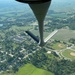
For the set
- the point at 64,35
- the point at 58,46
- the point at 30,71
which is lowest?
the point at 58,46

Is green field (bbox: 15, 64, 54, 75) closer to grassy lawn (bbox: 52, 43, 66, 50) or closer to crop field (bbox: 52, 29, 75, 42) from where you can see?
grassy lawn (bbox: 52, 43, 66, 50)

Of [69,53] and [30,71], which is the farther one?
[69,53]

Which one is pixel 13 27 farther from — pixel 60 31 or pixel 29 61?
pixel 29 61

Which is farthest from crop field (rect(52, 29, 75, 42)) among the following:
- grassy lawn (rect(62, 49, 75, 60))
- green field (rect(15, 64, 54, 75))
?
green field (rect(15, 64, 54, 75))

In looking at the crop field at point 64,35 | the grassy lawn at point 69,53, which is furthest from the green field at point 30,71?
the crop field at point 64,35

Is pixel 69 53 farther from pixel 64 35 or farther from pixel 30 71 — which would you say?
pixel 64 35

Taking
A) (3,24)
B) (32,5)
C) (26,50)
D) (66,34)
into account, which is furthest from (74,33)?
(32,5)

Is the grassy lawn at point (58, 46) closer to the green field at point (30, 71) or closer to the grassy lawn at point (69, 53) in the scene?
the grassy lawn at point (69, 53)

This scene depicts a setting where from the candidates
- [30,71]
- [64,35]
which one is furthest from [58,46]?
[30,71]
